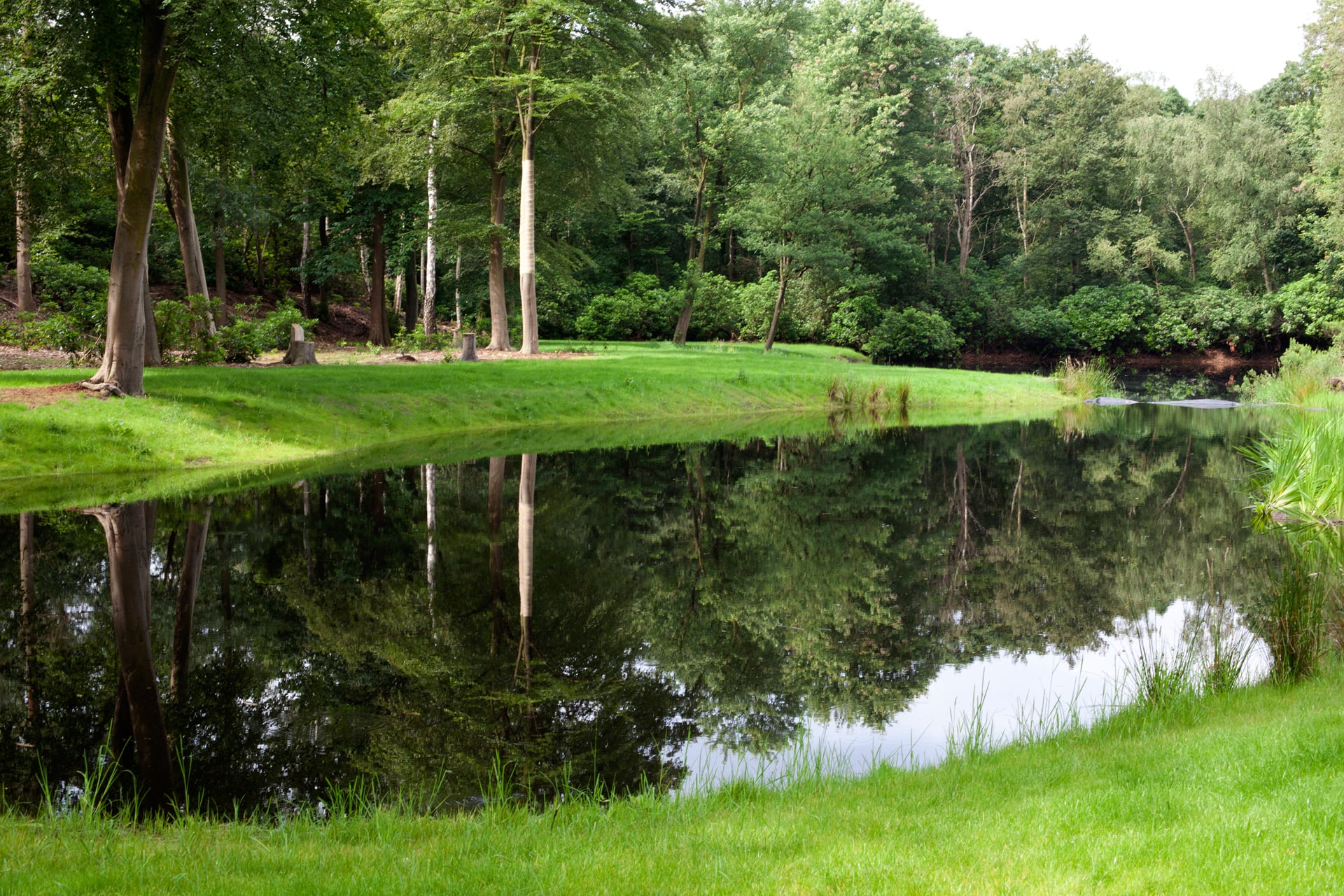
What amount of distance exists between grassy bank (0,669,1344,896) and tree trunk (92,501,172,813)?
673 mm

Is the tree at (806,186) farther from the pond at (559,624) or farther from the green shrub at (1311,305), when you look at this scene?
the pond at (559,624)

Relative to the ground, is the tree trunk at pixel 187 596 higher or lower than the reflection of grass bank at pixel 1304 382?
lower

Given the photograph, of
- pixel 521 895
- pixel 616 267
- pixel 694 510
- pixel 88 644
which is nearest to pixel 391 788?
pixel 521 895

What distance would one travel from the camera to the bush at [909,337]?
44.7 metres

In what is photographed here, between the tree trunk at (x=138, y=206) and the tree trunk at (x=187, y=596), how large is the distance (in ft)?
16.8

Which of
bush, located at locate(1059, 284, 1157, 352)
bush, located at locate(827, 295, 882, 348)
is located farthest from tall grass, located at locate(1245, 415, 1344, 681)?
bush, located at locate(1059, 284, 1157, 352)

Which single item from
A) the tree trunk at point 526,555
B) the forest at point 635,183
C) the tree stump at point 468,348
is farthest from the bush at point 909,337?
the tree trunk at point 526,555

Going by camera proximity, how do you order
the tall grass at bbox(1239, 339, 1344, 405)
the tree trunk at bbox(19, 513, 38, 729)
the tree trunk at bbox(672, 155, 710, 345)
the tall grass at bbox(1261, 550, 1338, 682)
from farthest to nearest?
the tree trunk at bbox(672, 155, 710, 345) → the tall grass at bbox(1239, 339, 1344, 405) → the tall grass at bbox(1261, 550, 1338, 682) → the tree trunk at bbox(19, 513, 38, 729)

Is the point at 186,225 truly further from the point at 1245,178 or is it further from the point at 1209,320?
the point at 1209,320

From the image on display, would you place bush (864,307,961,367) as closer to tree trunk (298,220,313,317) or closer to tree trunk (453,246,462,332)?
tree trunk (453,246,462,332)

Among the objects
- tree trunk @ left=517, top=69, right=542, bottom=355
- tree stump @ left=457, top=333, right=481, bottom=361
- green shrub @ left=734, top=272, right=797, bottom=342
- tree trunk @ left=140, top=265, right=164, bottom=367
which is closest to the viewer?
tree trunk @ left=140, top=265, right=164, bottom=367

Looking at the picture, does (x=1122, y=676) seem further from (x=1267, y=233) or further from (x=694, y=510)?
(x=1267, y=233)

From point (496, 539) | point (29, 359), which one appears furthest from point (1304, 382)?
point (29, 359)

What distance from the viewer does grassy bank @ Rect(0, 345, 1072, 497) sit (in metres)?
14.8
